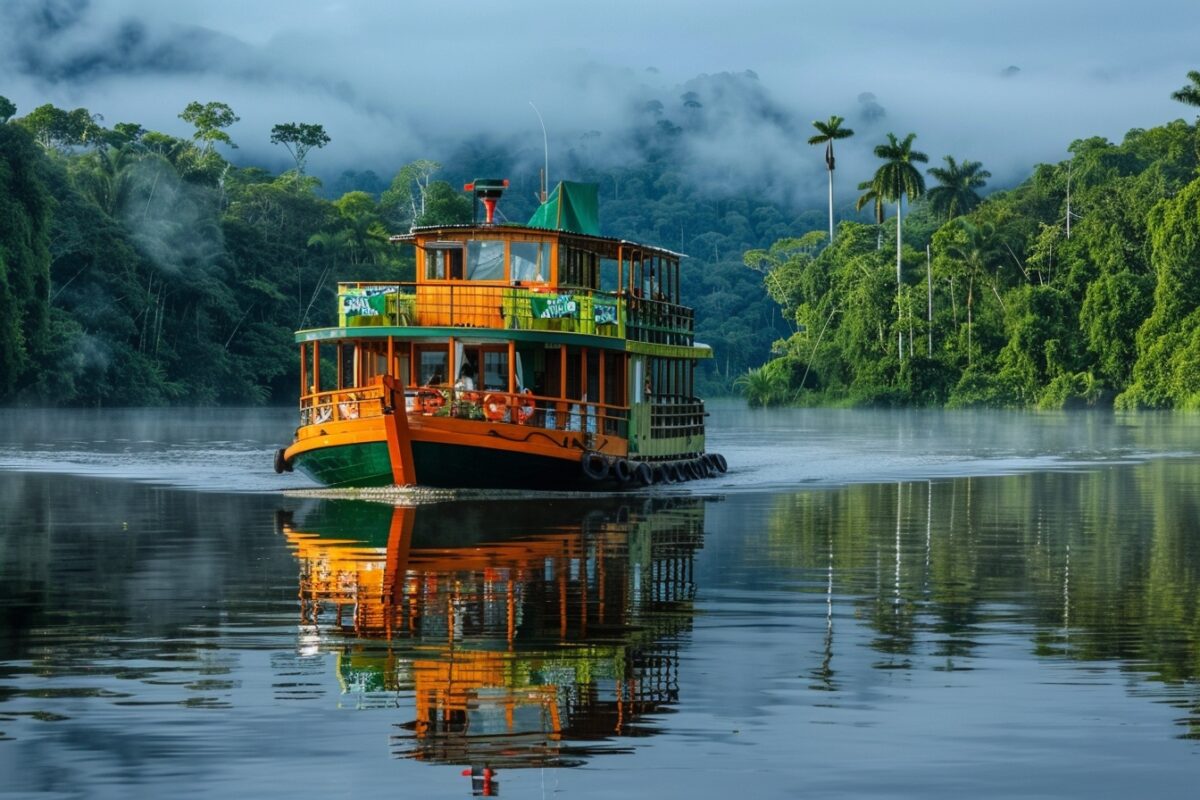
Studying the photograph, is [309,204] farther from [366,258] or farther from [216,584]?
[216,584]

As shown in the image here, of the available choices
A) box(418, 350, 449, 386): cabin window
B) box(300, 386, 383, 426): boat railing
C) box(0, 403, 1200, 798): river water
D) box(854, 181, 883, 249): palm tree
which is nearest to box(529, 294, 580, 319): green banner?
box(418, 350, 449, 386): cabin window

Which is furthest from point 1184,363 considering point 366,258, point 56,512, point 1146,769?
point 1146,769

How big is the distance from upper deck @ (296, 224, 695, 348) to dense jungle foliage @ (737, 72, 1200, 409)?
69.6 m

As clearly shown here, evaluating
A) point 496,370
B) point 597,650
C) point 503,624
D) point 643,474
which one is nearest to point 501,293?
point 496,370

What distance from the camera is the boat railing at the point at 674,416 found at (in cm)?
3957

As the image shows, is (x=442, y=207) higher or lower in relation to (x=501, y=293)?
higher

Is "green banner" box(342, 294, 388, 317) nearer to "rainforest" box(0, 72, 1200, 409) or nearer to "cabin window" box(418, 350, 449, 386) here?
"cabin window" box(418, 350, 449, 386)

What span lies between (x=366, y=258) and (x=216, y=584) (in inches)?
4339

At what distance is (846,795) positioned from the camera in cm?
984

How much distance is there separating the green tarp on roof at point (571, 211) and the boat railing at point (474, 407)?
558 cm

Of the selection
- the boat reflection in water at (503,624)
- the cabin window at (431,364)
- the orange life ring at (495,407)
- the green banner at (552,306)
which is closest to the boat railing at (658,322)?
the green banner at (552,306)

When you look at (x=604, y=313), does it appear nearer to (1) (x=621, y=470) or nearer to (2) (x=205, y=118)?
(1) (x=621, y=470)

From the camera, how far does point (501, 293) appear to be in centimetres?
3525

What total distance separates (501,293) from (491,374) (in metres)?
1.56
